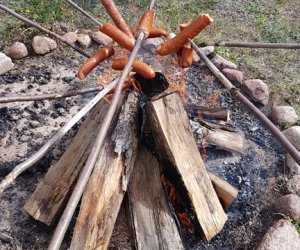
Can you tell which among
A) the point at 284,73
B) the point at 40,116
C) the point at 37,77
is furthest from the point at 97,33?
the point at 284,73

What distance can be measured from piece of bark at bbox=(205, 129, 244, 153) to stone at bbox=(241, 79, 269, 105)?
2.60 ft

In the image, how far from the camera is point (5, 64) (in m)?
4.21

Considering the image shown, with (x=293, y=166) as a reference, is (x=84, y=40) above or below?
above

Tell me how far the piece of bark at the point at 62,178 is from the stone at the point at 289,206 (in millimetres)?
1530

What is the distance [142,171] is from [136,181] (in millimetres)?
89

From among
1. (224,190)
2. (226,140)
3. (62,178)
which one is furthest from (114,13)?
(224,190)

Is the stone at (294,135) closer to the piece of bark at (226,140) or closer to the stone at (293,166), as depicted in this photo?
the stone at (293,166)

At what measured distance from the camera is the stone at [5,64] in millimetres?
4188

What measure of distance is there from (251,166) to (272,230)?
688 millimetres

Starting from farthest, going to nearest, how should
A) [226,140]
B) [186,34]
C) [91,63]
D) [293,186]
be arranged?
1. [226,140]
2. [293,186]
3. [91,63]
4. [186,34]

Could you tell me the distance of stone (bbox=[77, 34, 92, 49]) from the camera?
4.62 metres

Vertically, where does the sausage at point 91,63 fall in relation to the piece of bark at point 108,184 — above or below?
above

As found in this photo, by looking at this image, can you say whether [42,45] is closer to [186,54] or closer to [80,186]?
[186,54]

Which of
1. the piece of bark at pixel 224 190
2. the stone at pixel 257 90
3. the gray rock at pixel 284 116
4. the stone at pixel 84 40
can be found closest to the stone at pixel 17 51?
the stone at pixel 84 40
